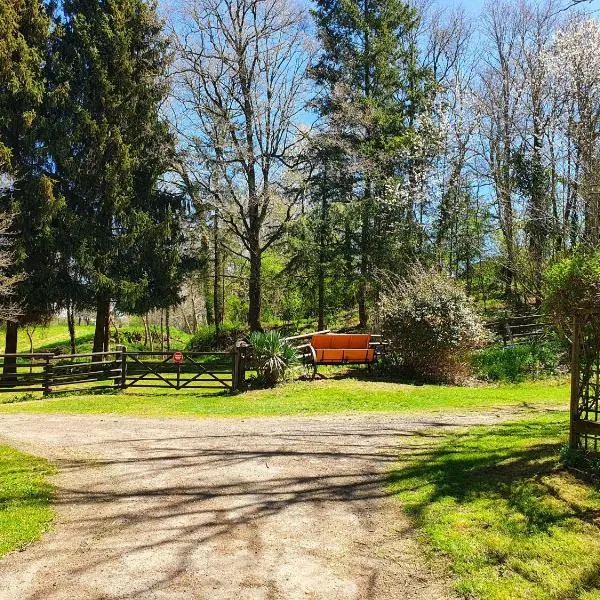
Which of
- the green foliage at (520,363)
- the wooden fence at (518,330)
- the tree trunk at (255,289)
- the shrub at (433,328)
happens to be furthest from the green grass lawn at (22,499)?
the tree trunk at (255,289)

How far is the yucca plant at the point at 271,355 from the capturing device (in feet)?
50.3

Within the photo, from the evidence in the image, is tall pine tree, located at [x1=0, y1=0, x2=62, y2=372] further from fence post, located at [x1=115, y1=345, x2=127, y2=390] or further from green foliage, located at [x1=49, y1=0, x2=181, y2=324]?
fence post, located at [x1=115, y1=345, x2=127, y2=390]

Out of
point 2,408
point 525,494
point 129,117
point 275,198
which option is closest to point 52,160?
point 129,117

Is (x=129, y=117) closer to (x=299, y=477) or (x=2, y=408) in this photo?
(x=2, y=408)

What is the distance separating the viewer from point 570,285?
7473mm

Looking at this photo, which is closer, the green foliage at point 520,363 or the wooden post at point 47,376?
the green foliage at point 520,363

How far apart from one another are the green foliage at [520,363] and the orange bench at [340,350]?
3.33m

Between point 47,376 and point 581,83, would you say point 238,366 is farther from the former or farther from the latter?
point 581,83

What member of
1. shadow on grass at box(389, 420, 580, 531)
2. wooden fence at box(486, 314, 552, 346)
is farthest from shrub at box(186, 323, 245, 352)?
shadow on grass at box(389, 420, 580, 531)

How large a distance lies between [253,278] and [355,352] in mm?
11749

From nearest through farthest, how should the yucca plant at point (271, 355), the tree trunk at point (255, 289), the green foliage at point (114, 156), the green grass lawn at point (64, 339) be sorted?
the yucca plant at point (271, 355)
the green foliage at point (114, 156)
the tree trunk at point (255, 289)
the green grass lawn at point (64, 339)

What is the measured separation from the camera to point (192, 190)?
2569 cm

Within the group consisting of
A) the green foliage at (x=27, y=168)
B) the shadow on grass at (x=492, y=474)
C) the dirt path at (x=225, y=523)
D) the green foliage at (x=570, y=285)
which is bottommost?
the dirt path at (x=225, y=523)

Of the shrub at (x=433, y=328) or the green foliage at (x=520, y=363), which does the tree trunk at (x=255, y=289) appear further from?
the green foliage at (x=520, y=363)
